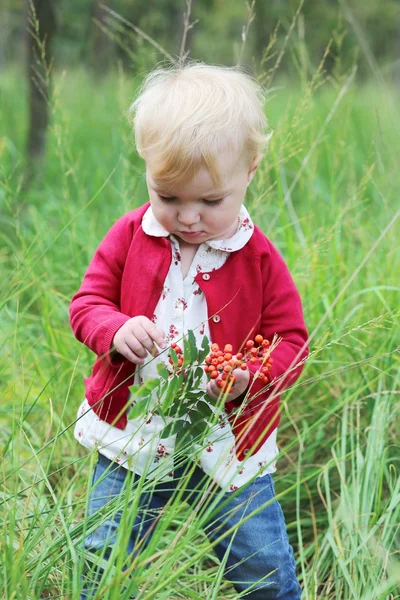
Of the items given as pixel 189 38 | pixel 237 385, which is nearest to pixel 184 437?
pixel 237 385

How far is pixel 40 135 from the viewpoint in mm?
4926

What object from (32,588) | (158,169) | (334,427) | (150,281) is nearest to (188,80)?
(158,169)

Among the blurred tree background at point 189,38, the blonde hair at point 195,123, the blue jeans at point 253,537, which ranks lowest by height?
the blue jeans at point 253,537

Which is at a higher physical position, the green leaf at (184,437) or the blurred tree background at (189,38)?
the blurred tree background at (189,38)

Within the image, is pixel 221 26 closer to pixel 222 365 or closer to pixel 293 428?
pixel 293 428

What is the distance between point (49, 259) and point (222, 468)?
65.2 inches

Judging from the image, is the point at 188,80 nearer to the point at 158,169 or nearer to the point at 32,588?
the point at 158,169

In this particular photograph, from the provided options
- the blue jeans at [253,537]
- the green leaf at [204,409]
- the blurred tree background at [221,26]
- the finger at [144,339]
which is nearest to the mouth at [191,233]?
the finger at [144,339]

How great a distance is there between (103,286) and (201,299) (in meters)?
0.22

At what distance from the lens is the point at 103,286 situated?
1795mm

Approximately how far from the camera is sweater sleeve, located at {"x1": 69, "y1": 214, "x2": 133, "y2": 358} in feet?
5.63

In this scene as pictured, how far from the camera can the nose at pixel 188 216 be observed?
1645 millimetres

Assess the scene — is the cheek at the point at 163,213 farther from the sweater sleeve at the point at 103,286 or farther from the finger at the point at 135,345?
the finger at the point at 135,345

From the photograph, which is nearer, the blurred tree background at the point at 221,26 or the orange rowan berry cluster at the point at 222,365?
the orange rowan berry cluster at the point at 222,365
